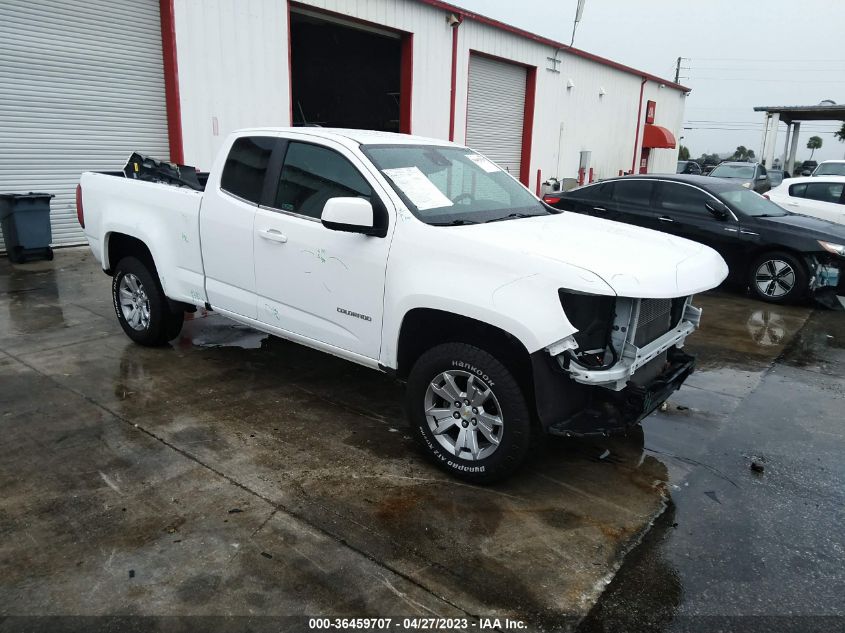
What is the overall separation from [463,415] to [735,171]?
20.2m

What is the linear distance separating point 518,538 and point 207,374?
312 cm

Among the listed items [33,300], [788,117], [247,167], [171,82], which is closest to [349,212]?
[247,167]

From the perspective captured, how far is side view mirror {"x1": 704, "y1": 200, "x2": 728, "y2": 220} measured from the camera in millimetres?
8969

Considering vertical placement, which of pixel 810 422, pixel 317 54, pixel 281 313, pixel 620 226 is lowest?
pixel 810 422

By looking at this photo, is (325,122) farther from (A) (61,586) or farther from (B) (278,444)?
(A) (61,586)

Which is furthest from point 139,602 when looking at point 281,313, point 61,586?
A: point 281,313

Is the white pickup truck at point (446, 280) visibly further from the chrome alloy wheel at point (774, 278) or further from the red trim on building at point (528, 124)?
the red trim on building at point (528, 124)

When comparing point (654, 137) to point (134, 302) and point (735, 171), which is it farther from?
point (134, 302)

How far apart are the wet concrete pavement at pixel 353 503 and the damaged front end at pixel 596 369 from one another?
A: 20.2 inches

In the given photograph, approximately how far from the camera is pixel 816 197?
11.6m

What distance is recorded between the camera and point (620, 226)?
452 cm

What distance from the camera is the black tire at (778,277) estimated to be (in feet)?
27.9

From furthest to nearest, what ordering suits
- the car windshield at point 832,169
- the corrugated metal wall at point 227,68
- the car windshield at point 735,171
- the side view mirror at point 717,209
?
1. the car windshield at point 735,171
2. the car windshield at point 832,169
3. the corrugated metal wall at point 227,68
4. the side view mirror at point 717,209

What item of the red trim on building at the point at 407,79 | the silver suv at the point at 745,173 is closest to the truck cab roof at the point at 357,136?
the red trim on building at the point at 407,79
